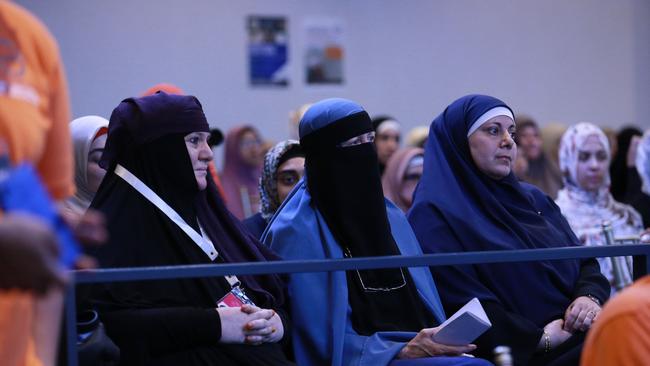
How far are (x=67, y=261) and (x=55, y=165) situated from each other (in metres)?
0.30

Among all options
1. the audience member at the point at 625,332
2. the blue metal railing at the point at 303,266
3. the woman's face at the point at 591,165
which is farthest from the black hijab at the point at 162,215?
the woman's face at the point at 591,165

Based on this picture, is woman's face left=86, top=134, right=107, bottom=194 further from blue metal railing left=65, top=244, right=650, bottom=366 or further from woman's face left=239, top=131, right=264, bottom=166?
woman's face left=239, top=131, right=264, bottom=166

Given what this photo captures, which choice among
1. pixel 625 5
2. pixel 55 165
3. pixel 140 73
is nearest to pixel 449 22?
pixel 625 5

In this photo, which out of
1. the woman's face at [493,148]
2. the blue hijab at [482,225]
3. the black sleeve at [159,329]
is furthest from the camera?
the woman's face at [493,148]

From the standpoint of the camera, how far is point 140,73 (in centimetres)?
827

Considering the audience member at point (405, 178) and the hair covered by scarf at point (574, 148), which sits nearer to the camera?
the audience member at point (405, 178)

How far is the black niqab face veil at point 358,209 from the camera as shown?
3918mm

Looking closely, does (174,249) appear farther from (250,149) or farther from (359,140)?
(250,149)

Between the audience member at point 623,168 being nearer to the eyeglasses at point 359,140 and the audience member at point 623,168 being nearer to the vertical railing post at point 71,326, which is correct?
the eyeglasses at point 359,140

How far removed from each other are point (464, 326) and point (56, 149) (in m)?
1.93

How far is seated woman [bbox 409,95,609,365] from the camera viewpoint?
13.2 ft

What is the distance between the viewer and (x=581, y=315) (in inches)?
158

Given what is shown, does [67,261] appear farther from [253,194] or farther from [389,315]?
[253,194]

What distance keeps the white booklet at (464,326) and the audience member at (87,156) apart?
1.58 metres
